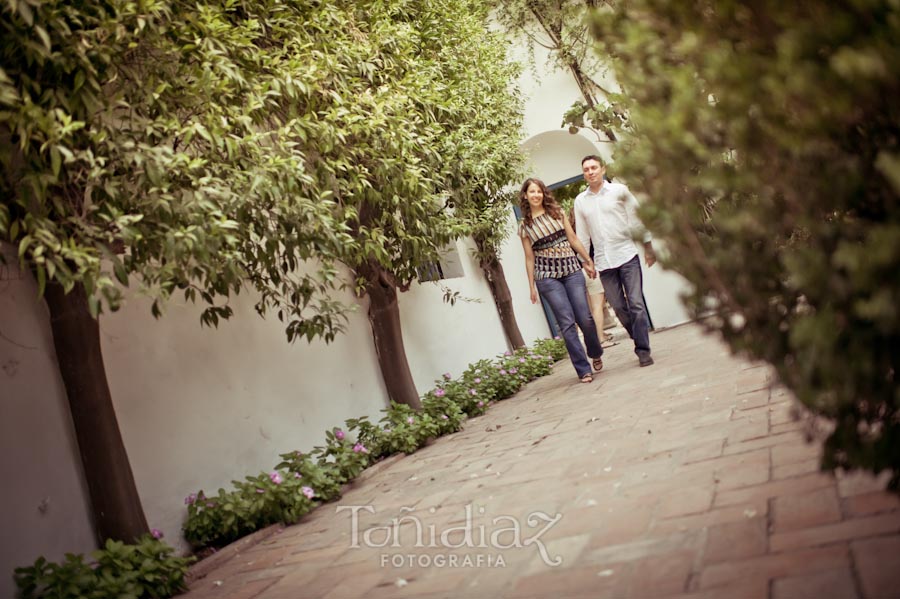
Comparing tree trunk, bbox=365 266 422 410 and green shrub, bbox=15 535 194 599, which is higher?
tree trunk, bbox=365 266 422 410

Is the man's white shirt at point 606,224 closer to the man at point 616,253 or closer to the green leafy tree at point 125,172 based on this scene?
the man at point 616,253

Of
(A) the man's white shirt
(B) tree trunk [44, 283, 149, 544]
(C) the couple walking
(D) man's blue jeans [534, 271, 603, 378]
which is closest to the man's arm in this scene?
(A) the man's white shirt

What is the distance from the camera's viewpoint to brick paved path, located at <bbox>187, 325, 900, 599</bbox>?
2.48 m

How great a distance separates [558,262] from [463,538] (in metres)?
4.58

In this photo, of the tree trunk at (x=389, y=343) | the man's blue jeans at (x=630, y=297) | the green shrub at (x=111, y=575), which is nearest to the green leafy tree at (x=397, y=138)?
the tree trunk at (x=389, y=343)

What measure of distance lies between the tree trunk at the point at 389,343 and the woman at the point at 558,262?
1.45 meters

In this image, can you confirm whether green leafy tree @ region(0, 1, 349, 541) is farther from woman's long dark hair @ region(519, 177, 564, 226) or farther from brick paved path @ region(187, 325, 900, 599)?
woman's long dark hair @ region(519, 177, 564, 226)

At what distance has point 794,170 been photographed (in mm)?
1834

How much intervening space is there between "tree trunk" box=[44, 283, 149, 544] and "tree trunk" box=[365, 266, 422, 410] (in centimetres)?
346

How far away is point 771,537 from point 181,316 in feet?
14.5

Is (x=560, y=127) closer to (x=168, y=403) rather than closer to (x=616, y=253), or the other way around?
(x=616, y=253)

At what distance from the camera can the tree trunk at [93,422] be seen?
15.0ft

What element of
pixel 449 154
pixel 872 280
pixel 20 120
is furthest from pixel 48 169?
pixel 449 154

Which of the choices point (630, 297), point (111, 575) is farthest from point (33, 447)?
point (630, 297)
